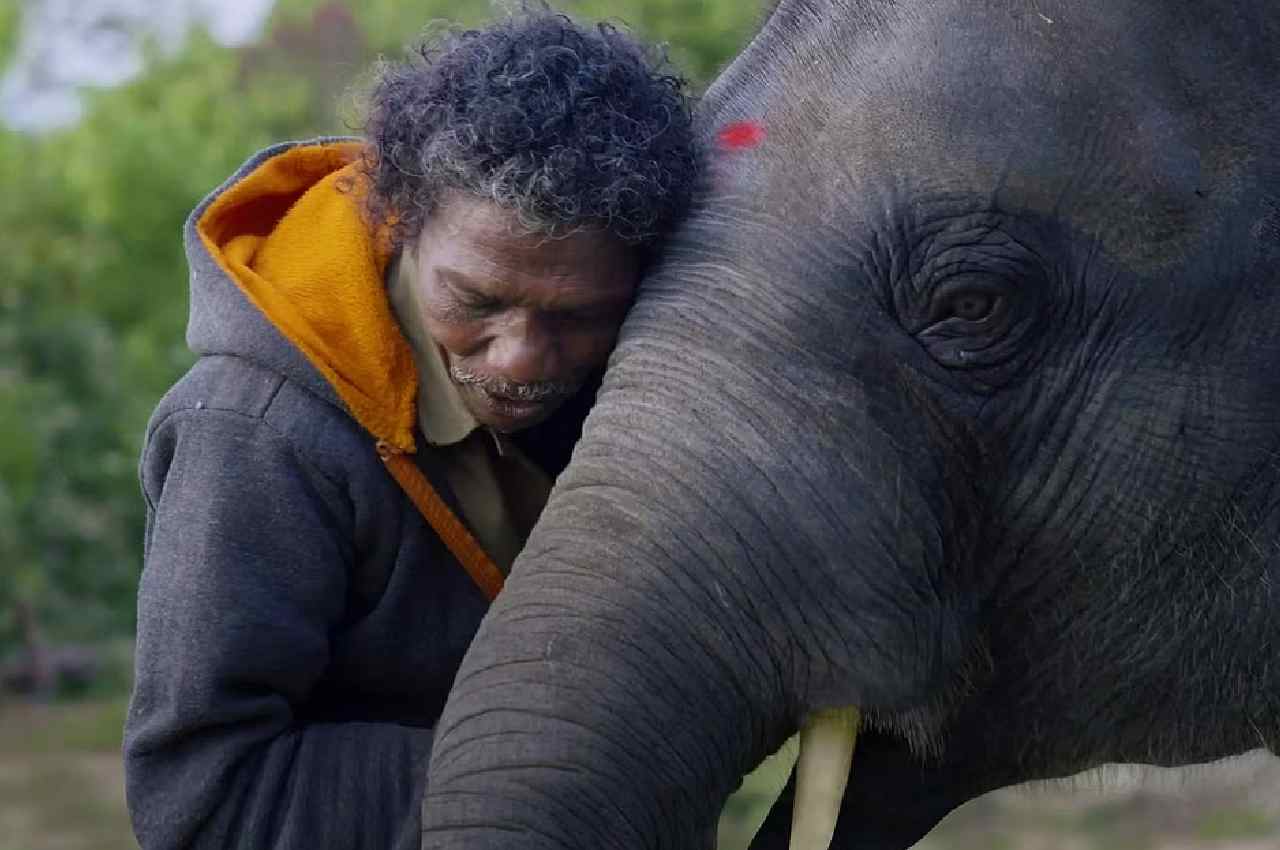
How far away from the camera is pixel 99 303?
19375 mm

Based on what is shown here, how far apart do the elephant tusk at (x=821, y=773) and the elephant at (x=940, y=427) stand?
3cm

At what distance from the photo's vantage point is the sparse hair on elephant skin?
128 inches

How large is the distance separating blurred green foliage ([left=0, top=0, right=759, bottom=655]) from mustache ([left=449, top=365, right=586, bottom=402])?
12972 millimetres

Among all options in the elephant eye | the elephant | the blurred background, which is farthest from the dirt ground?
the elephant eye

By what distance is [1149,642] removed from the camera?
3.61 m

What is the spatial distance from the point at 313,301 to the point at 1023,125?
113 centimetres

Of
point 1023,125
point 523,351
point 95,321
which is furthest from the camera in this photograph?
point 95,321

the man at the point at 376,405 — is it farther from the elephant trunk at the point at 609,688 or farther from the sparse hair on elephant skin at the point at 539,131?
the elephant trunk at the point at 609,688

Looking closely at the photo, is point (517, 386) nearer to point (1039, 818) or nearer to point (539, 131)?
point (539, 131)

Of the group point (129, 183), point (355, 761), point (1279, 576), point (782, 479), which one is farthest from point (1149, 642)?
point (129, 183)

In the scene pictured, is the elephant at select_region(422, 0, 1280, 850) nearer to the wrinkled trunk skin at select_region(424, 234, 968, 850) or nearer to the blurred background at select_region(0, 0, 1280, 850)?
the wrinkled trunk skin at select_region(424, 234, 968, 850)

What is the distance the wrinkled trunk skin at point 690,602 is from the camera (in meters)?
3.05

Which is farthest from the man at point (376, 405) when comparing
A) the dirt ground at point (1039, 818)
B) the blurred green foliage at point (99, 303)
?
the blurred green foliage at point (99, 303)

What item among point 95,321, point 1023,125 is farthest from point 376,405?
point 95,321
